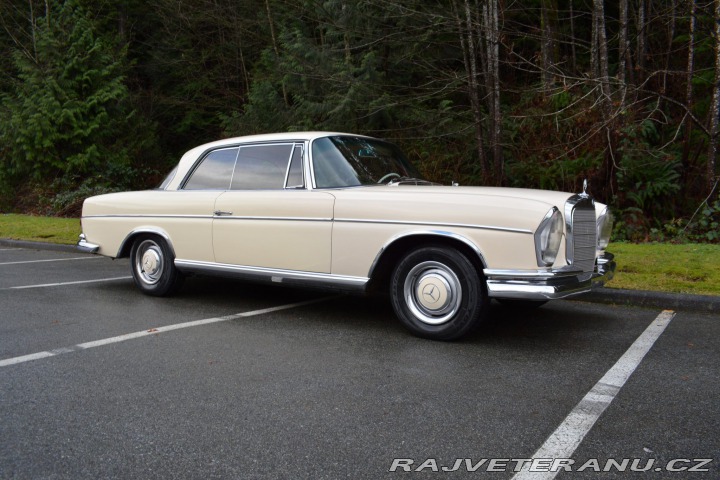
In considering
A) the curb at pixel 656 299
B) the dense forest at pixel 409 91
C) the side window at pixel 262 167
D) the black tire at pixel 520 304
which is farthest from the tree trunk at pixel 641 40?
the side window at pixel 262 167

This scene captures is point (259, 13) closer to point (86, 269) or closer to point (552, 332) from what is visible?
point (86, 269)

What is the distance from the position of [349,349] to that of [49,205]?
18.1 meters

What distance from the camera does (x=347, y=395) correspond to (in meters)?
3.58

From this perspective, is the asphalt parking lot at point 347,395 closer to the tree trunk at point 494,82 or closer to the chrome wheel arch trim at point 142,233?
the chrome wheel arch trim at point 142,233

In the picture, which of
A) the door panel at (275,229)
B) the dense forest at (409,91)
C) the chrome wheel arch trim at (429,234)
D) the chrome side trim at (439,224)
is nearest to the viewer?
the chrome side trim at (439,224)

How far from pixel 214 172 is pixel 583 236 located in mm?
3641

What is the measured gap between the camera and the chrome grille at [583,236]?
4.75 meters

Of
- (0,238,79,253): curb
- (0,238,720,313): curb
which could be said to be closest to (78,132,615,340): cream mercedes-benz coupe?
(0,238,720,313): curb

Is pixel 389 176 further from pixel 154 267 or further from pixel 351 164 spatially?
pixel 154 267

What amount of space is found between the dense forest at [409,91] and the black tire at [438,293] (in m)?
6.29

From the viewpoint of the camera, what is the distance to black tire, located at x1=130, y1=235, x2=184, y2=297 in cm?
650

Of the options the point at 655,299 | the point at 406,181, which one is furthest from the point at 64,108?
the point at 655,299

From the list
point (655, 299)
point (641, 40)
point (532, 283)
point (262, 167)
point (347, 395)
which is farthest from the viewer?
point (641, 40)

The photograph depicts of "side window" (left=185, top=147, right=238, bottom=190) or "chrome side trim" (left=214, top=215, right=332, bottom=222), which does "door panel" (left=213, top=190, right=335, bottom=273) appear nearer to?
A: "chrome side trim" (left=214, top=215, right=332, bottom=222)
